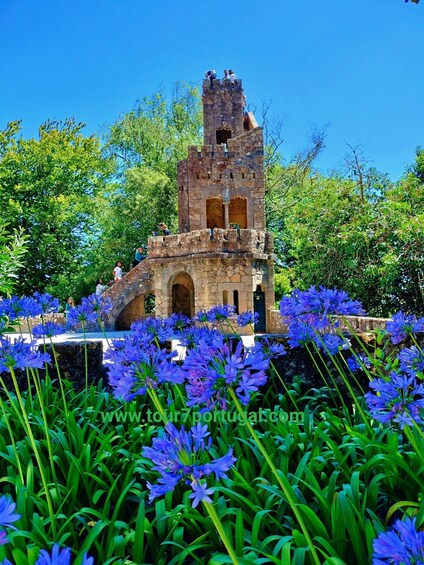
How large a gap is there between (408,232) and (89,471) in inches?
435

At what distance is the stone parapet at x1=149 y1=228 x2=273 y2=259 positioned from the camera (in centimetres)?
1648

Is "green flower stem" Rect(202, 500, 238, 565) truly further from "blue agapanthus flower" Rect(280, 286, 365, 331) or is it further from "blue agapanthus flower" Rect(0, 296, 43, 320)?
"blue agapanthus flower" Rect(0, 296, 43, 320)

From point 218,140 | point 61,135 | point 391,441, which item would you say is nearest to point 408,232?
point 391,441

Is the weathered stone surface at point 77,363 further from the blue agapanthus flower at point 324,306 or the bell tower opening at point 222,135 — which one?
the bell tower opening at point 222,135

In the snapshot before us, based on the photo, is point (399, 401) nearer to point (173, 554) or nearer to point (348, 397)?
point (173, 554)

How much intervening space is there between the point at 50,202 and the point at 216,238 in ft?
41.5

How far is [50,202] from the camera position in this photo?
25281mm

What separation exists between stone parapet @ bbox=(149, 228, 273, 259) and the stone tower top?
690 centimetres

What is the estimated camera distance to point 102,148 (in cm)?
3006

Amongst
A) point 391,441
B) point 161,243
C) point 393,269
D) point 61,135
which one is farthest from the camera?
point 61,135

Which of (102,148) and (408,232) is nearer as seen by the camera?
(408,232)

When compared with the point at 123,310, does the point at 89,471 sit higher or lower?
lower

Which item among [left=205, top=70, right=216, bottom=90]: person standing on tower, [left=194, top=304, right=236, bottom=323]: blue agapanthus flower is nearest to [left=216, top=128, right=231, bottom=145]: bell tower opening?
[left=205, top=70, right=216, bottom=90]: person standing on tower

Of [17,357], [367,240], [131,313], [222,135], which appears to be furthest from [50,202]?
[17,357]
